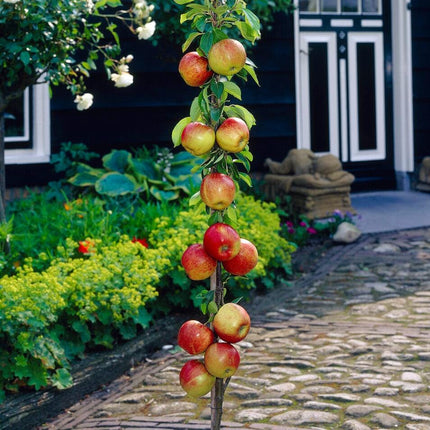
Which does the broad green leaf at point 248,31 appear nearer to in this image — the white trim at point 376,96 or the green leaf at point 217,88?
the green leaf at point 217,88

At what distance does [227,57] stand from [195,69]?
4.5 inches

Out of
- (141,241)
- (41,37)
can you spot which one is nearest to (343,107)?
(141,241)

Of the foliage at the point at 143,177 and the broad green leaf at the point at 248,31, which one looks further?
the foliage at the point at 143,177

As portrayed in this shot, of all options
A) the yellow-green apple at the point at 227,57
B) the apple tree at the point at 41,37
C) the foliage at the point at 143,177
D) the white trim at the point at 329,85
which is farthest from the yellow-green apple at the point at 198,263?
the white trim at the point at 329,85

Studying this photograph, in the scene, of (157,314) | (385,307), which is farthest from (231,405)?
(385,307)

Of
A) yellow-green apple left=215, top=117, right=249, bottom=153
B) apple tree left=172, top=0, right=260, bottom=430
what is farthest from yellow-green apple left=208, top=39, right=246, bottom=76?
yellow-green apple left=215, top=117, right=249, bottom=153

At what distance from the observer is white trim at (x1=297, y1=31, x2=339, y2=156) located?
10430 mm

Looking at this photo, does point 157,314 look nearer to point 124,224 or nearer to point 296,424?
point 124,224

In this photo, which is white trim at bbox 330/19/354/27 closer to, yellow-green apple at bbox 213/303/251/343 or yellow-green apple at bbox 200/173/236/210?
yellow-green apple at bbox 200/173/236/210

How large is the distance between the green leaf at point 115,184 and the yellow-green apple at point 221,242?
5.38m

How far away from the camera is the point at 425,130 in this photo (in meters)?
11.2

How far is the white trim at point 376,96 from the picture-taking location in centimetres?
1083

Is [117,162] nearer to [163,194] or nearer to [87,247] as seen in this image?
[163,194]

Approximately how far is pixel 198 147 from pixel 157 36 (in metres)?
6.60
